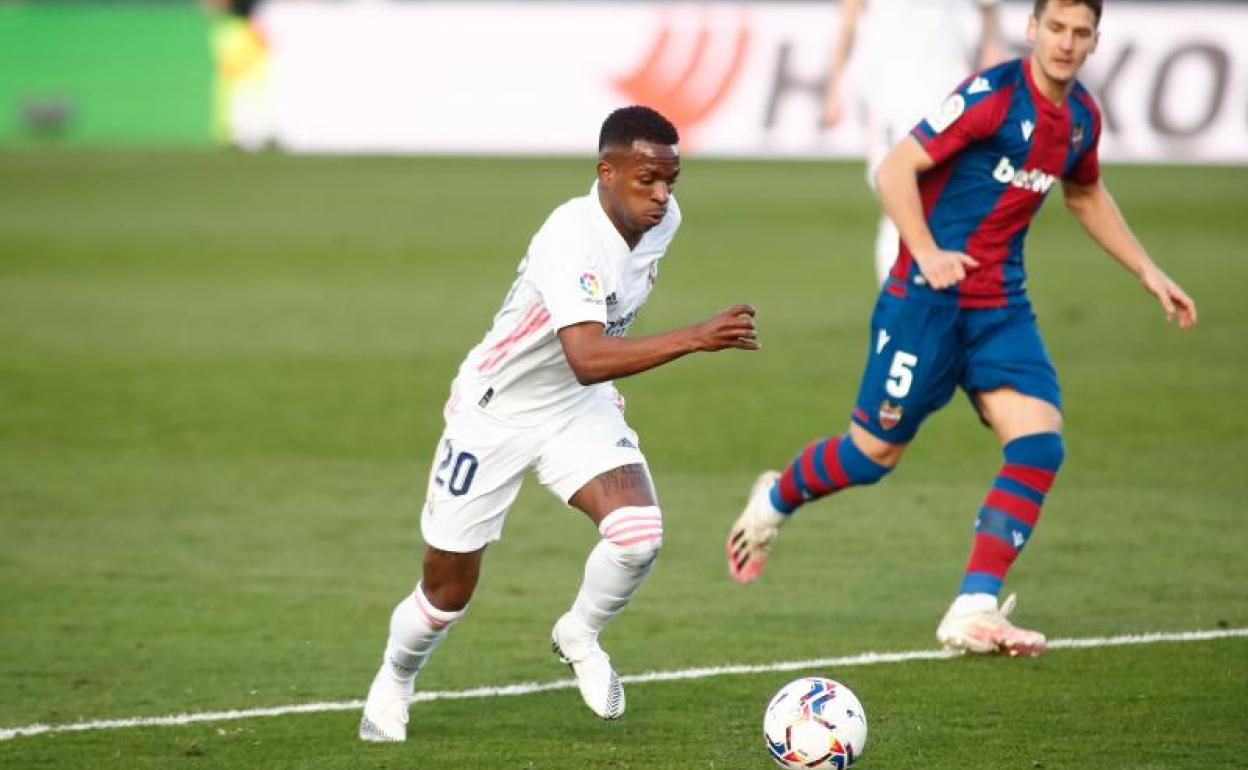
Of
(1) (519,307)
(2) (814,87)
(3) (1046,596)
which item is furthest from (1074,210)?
(2) (814,87)

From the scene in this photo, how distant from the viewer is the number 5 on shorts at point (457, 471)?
648cm

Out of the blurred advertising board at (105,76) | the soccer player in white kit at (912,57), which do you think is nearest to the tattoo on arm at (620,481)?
the soccer player in white kit at (912,57)

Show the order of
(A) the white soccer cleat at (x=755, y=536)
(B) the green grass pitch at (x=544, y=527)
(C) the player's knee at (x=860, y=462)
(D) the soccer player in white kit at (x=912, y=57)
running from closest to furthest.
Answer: (B) the green grass pitch at (x=544, y=527) → (C) the player's knee at (x=860, y=462) → (A) the white soccer cleat at (x=755, y=536) → (D) the soccer player in white kit at (x=912, y=57)

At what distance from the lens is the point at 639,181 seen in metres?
6.32

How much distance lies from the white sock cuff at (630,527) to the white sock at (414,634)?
21.6 inches

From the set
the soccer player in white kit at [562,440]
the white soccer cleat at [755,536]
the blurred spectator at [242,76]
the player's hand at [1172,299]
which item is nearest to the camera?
the soccer player in white kit at [562,440]

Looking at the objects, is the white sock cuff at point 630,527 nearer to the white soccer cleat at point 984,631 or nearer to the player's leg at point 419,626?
the player's leg at point 419,626

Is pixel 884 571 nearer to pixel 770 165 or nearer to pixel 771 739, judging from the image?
pixel 771 739

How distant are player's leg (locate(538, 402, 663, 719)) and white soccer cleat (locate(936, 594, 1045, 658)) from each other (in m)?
1.28

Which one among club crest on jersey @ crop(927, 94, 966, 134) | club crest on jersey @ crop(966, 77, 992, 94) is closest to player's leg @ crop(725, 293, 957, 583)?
club crest on jersey @ crop(927, 94, 966, 134)

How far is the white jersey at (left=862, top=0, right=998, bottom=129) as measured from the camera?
11703mm

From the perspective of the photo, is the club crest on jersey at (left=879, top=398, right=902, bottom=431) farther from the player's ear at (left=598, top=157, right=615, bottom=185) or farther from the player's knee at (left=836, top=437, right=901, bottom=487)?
the player's ear at (left=598, top=157, right=615, bottom=185)

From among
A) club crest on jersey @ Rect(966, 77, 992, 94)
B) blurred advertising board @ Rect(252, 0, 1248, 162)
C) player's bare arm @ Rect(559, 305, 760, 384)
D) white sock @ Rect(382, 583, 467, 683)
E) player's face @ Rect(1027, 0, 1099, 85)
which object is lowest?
blurred advertising board @ Rect(252, 0, 1248, 162)

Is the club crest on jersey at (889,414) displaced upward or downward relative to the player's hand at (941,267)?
downward
